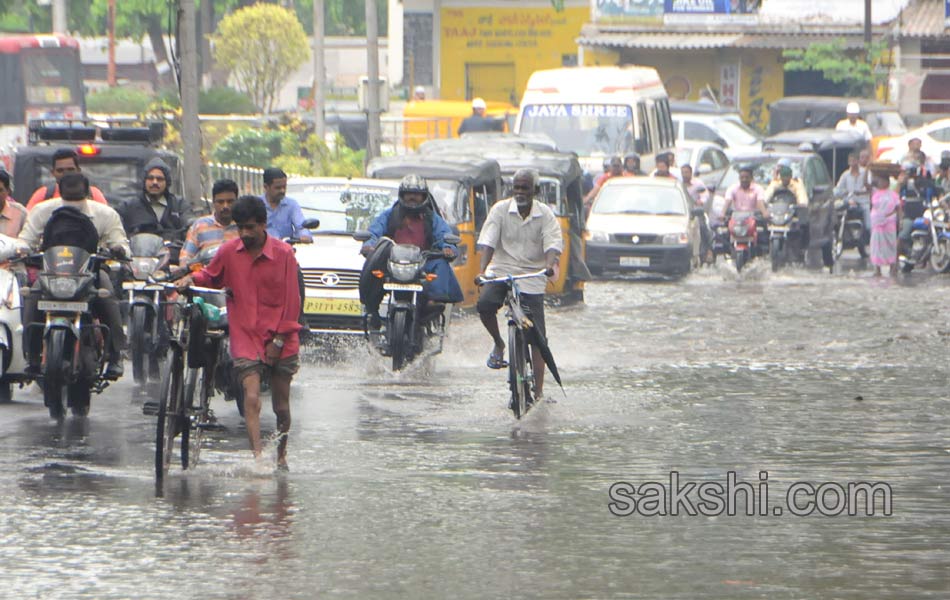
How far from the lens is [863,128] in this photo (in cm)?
3869

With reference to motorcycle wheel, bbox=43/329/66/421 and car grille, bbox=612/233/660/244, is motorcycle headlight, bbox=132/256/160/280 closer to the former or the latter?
motorcycle wheel, bbox=43/329/66/421

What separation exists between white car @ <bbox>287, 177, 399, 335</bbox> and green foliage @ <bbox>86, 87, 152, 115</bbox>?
114 ft

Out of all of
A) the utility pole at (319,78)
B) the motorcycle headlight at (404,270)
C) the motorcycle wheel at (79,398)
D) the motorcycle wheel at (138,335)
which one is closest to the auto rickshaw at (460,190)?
the motorcycle headlight at (404,270)

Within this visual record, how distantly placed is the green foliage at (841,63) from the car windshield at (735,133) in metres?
7.53

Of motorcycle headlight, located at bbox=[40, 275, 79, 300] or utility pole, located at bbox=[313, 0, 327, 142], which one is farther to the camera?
utility pole, located at bbox=[313, 0, 327, 142]

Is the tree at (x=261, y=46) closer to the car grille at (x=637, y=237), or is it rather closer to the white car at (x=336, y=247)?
the car grille at (x=637, y=237)

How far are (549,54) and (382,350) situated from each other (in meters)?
43.9

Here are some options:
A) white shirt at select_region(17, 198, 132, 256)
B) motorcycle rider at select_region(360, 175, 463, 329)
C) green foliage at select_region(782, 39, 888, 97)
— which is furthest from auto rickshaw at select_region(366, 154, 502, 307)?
green foliage at select_region(782, 39, 888, 97)

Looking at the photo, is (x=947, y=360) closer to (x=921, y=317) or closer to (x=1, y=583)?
(x=921, y=317)

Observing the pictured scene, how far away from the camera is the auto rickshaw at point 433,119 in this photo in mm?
41531

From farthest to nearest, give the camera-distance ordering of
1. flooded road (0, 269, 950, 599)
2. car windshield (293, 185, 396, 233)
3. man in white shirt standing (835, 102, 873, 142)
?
1. man in white shirt standing (835, 102, 873, 142)
2. car windshield (293, 185, 396, 233)
3. flooded road (0, 269, 950, 599)

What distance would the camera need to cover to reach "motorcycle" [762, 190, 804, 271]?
1117 inches

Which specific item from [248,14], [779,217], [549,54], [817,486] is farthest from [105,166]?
[549,54]

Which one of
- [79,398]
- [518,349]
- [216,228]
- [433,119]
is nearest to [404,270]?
[518,349]
